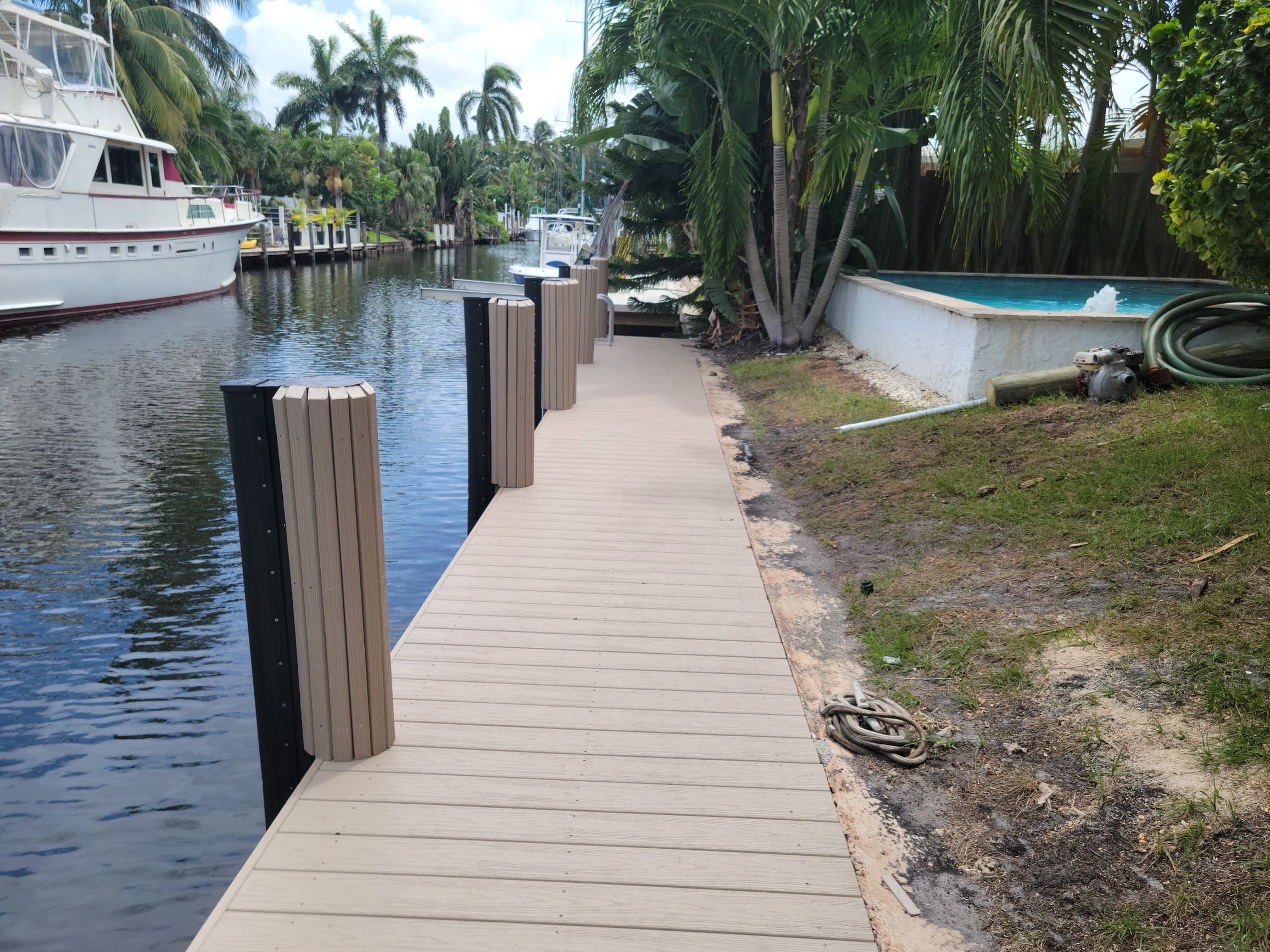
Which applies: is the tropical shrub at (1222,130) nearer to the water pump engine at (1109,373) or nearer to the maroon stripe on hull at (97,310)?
the water pump engine at (1109,373)

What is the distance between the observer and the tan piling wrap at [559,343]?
8711 mm

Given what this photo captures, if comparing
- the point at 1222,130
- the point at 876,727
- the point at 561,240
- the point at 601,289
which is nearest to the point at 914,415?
the point at 1222,130

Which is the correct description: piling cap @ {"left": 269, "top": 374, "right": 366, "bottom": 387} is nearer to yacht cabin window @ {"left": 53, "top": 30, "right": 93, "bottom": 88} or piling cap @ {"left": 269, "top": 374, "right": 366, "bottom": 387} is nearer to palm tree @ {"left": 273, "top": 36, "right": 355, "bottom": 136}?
yacht cabin window @ {"left": 53, "top": 30, "right": 93, "bottom": 88}

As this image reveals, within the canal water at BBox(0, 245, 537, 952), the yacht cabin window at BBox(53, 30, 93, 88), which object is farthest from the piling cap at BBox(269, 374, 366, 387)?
the yacht cabin window at BBox(53, 30, 93, 88)

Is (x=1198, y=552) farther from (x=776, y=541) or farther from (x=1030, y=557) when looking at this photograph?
(x=776, y=541)

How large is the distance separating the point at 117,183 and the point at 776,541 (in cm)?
2252

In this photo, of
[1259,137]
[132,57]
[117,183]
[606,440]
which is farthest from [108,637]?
[132,57]

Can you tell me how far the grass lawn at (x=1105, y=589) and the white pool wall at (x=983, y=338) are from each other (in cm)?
73

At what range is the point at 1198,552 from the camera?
13.6 ft

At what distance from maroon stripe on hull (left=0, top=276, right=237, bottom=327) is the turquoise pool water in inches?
696

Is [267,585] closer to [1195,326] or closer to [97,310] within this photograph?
[1195,326]

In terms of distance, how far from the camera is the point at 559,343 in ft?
29.7

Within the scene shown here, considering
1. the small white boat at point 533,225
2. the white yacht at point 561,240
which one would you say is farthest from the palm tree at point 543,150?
the white yacht at point 561,240

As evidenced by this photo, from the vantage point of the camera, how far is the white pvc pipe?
24.6ft
